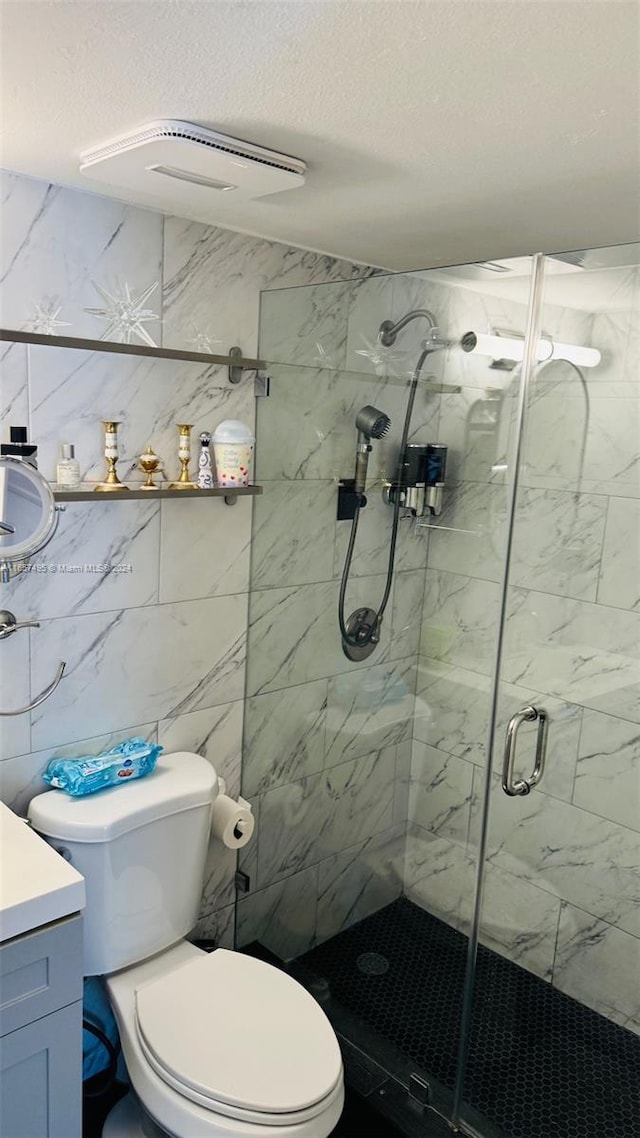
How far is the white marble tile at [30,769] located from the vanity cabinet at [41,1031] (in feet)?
1.51

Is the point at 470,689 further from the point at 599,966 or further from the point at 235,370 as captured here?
the point at 235,370

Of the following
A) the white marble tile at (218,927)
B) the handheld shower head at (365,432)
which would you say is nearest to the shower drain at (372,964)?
the white marble tile at (218,927)

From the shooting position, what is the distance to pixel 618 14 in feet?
3.04

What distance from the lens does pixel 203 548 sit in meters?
2.19

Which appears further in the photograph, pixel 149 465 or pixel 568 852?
pixel 568 852

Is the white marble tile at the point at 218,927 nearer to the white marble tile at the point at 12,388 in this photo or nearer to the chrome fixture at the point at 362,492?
the chrome fixture at the point at 362,492

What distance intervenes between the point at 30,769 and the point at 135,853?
0.33 meters

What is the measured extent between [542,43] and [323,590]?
1.48m

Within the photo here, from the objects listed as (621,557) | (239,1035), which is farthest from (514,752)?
(239,1035)

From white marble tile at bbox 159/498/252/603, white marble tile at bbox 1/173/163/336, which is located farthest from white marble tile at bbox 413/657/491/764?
white marble tile at bbox 1/173/163/336

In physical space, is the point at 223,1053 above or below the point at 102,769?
below

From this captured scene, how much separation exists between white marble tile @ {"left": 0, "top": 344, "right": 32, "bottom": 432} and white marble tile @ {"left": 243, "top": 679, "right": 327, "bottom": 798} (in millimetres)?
1096

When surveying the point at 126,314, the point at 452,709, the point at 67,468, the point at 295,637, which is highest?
the point at 126,314

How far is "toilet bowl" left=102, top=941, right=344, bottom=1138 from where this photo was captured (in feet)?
5.06
